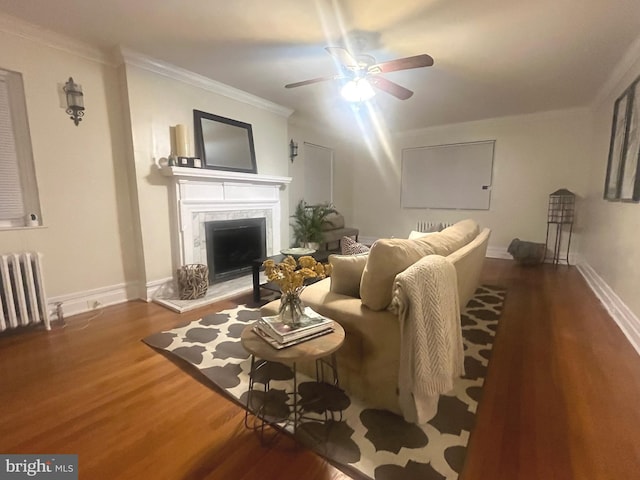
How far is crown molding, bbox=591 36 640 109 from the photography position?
108 inches

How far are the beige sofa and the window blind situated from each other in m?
2.51

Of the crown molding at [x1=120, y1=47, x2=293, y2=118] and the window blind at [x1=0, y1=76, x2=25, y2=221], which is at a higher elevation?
the crown molding at [x1=120, y1=47, x2=293, y2=118]

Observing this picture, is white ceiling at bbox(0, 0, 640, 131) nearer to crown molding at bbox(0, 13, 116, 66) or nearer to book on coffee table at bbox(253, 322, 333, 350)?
crown molding at bbox(0, 13, 116, 66)

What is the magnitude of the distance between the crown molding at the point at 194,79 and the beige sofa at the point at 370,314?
2.87m

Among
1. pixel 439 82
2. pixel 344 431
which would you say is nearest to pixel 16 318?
pixel 344 431

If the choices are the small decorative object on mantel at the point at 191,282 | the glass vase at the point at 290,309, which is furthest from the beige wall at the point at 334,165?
the glass vase at the point at 290,309

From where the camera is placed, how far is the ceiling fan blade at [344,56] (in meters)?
2.22

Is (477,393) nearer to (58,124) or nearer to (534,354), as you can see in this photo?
(534,354)

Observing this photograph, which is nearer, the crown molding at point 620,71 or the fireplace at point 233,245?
the crown molding at point 620,71

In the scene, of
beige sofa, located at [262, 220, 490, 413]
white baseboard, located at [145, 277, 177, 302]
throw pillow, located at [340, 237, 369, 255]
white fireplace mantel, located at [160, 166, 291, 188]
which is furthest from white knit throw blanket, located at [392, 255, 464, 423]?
white baseboard, located at [145, 277, 177, 302]

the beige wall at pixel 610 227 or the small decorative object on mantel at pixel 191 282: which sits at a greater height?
the beige wall at pixel 610 227

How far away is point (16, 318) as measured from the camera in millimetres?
2391

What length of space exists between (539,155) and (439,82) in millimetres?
2697

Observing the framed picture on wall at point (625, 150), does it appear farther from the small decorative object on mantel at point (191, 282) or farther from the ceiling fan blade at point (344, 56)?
the small decorative object on mantel at point (191, 282)
